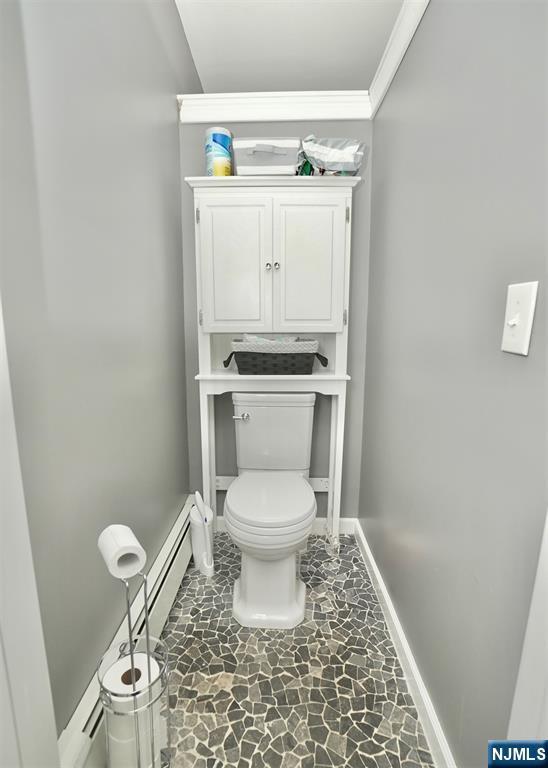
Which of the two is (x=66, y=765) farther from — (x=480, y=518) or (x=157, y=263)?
(x=157, y=263)

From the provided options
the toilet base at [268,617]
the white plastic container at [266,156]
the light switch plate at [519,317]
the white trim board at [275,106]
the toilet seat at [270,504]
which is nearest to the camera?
the light switch plate at [519,317]

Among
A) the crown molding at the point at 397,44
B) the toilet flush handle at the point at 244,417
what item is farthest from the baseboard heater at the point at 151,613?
→ the crown molding at the point at 397,44

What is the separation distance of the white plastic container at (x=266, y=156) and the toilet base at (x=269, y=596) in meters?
1.60

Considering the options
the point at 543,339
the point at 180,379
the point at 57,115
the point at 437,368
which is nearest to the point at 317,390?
the point at 180,379

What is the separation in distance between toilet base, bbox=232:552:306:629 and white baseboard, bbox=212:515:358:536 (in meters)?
0.58

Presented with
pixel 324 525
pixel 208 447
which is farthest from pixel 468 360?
pixel 324 525

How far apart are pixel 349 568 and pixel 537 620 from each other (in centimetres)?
134

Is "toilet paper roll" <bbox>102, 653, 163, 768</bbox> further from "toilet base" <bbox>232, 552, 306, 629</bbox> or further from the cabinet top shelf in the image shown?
the cabinet top shelf

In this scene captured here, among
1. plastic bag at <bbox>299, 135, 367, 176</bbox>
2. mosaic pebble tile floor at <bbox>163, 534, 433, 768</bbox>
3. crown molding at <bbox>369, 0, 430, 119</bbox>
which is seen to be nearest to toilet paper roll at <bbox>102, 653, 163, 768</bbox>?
mosaic pebble tile floor at <bbox>163, 534, 433, 768</bbox>

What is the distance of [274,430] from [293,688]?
1012 millimetres

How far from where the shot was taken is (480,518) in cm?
84

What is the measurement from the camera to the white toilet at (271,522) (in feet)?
4.59

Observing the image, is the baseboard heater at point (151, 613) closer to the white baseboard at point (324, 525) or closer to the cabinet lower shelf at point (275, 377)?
the white baseboard at point (324, 525)

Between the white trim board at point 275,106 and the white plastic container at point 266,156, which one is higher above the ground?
the white trim board at point 275,106
